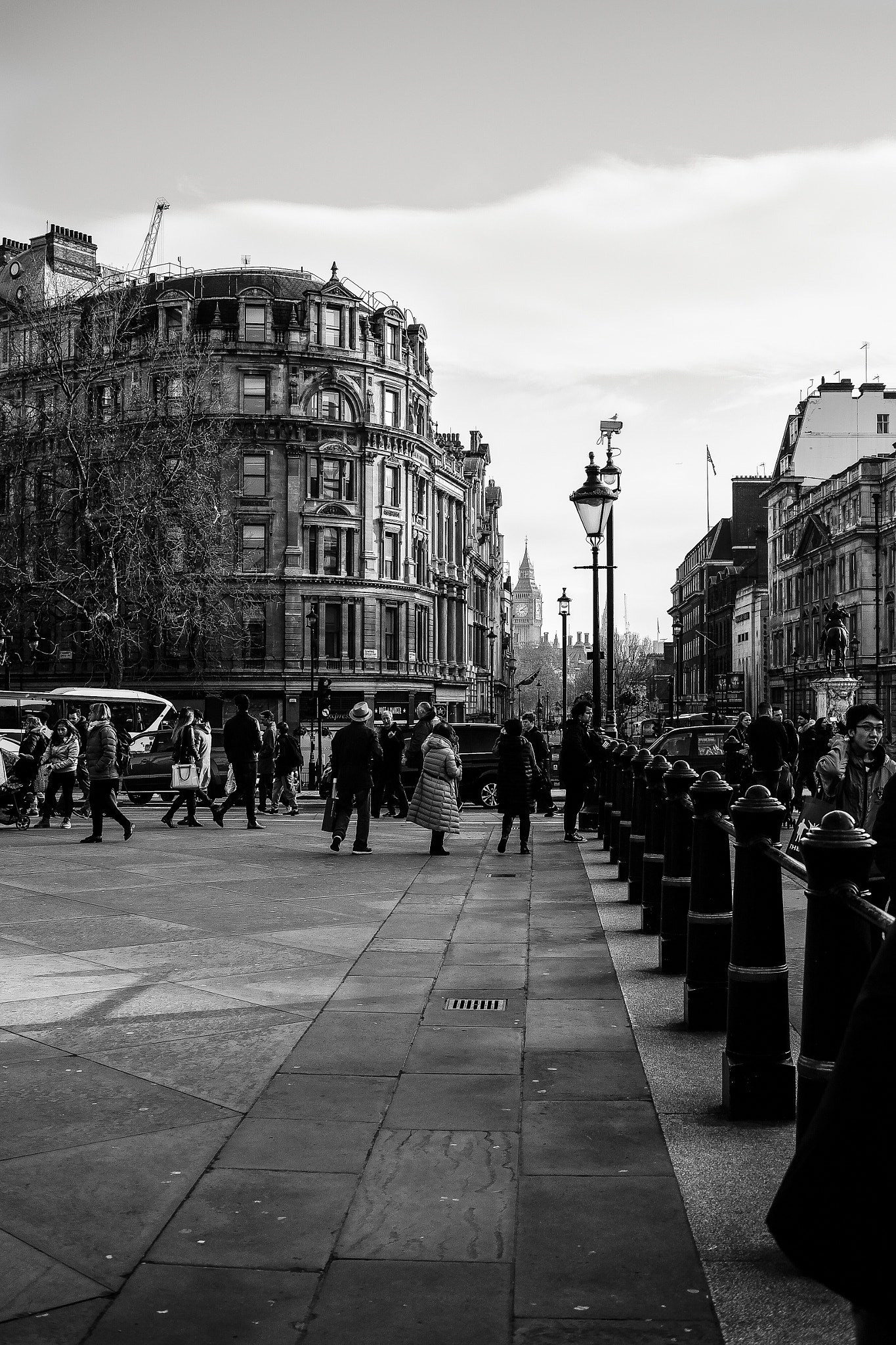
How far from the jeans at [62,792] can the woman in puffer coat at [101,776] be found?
314 cm

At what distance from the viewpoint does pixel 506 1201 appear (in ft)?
13.0

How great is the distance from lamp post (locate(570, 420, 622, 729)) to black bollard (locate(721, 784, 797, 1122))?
1700 cm

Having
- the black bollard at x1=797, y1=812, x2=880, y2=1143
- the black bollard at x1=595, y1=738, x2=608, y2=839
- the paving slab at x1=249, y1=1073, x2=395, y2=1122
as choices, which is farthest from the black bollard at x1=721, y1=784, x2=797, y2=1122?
the black bollard at x1=595, y1=738, x2=608, y2=839

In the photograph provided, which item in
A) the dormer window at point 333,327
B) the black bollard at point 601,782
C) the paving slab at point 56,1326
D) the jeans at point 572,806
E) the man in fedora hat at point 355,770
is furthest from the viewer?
the dormer window at point 333,327

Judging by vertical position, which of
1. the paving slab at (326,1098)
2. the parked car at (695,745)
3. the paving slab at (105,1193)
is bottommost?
the paving slab at (326,1098)

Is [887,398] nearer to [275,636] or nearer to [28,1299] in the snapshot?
[275,636]

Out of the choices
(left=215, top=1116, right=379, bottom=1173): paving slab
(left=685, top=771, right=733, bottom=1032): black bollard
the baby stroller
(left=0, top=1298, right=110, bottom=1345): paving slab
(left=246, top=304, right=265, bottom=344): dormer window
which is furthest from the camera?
(left=246, top=304, right=265, bottom=344): dormer window

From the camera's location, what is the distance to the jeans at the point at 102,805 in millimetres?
16688

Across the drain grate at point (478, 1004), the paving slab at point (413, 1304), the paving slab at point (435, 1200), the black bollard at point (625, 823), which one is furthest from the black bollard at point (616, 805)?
the paving slab at point (413, 1304)

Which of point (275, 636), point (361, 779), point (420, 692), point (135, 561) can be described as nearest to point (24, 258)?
point (275, 636)

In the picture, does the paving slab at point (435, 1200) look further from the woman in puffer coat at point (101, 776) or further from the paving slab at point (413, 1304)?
the woman in puffer coat at point (101, 776)

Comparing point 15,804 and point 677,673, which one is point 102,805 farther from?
point 677,673

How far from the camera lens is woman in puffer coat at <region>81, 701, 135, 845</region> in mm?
16734

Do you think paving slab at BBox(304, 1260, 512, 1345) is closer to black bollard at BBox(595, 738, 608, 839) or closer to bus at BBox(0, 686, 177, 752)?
black bollard at BBox(595, 738, 608, 839)
